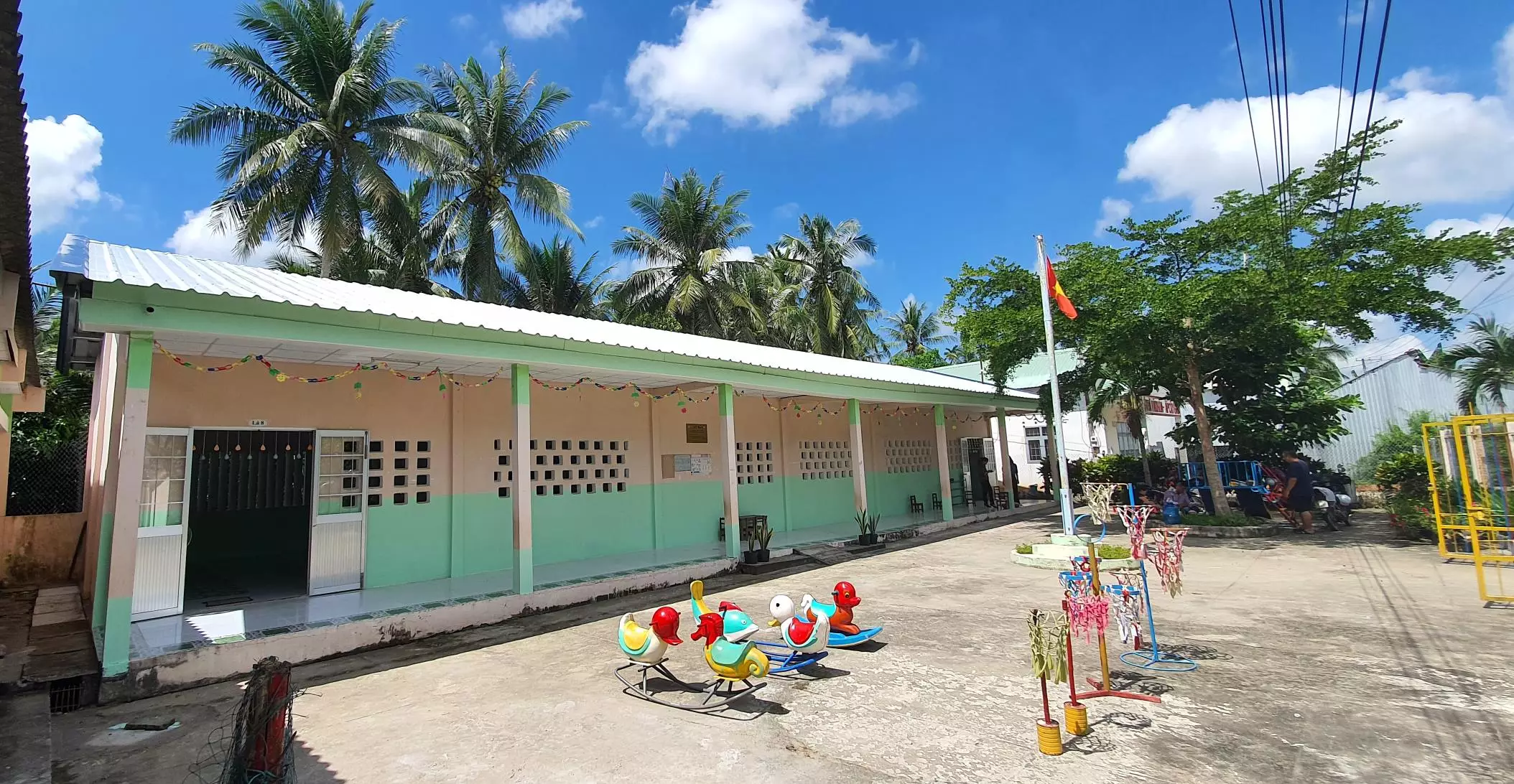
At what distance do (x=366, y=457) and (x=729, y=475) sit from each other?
4.54 meters

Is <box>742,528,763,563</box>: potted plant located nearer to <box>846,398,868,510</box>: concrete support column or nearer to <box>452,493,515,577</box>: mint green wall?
<box>846,398,868,510</box>: concrete support column

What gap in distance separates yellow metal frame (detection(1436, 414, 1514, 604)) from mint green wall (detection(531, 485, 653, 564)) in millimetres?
9500

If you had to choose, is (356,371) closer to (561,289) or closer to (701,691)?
(701,691)

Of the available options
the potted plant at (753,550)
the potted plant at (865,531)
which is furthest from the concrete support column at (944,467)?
the potted plant at (753,550)

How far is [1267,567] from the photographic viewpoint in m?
8.79

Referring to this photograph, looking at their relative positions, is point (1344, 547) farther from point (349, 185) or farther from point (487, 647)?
point (349, 185)

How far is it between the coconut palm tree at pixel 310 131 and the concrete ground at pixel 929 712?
1375 cm

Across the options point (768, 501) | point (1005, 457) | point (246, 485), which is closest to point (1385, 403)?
point (1005, 457)

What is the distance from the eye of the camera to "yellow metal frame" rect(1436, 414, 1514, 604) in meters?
6.58

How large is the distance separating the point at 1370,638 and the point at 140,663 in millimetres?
9341

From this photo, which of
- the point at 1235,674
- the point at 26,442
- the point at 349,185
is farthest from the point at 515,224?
the point at 1235,674

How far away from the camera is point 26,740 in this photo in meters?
4.02

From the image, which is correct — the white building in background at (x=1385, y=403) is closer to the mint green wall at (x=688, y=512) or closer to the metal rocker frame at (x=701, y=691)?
the mint green wall at (x=688, y=512)

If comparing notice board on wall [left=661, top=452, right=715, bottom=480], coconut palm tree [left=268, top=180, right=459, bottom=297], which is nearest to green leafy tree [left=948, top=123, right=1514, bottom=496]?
notice board on wall [left=661, top=452, right=715, bottom=480]
